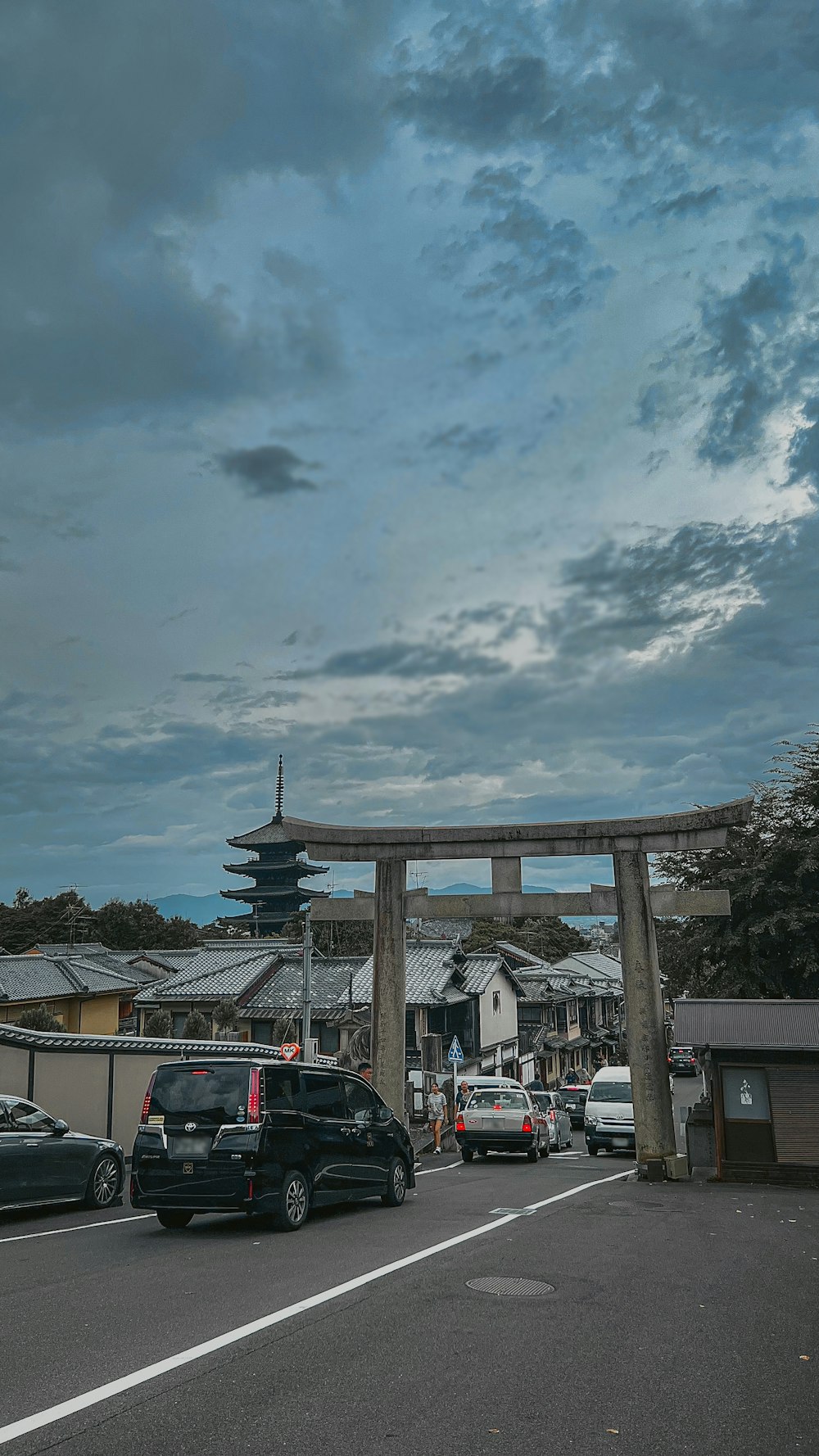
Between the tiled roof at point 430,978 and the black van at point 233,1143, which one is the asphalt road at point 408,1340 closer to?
the black van at point 233,1143

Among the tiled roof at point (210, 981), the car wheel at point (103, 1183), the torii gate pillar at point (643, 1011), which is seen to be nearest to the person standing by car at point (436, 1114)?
the torii gate pillar at point (643, 1011)

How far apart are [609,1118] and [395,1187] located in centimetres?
1435

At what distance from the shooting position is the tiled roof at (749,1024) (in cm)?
1845

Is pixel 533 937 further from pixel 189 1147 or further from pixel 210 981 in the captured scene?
pixel 189 1147

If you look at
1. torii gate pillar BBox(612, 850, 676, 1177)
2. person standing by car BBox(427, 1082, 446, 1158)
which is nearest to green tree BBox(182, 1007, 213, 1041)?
person standing by car BBox(427, 1082, 446, 1158)

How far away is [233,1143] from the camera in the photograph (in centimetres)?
1112

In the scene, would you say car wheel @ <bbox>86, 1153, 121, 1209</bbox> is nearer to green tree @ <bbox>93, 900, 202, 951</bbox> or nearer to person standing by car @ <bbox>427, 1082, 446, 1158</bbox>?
person standing by car @ <bbox>427, 1082, 446, 1158</bbox>

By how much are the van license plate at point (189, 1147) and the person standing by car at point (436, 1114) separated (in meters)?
17.3

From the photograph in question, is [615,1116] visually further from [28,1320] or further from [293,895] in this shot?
[293,895]

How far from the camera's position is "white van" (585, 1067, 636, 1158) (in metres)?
26.9

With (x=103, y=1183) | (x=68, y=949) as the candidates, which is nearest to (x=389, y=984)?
(x=103, y=1183)

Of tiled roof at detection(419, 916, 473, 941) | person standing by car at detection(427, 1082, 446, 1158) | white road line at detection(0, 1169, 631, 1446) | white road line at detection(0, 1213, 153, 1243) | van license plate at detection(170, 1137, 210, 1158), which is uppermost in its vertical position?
tiled roof at detection(419, 916, 473, 941)

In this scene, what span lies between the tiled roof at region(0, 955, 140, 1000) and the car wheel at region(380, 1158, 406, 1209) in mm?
30848

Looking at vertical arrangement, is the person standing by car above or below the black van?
below
